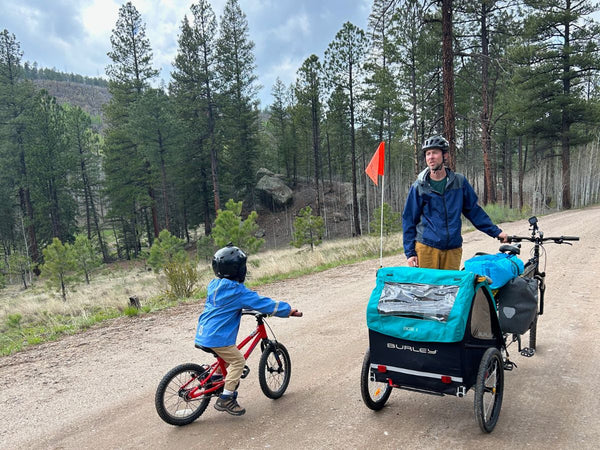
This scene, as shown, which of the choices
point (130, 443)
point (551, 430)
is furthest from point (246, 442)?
point (551, 430)

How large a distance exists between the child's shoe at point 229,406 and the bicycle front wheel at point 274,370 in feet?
1.13

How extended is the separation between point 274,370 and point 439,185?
8.42ft

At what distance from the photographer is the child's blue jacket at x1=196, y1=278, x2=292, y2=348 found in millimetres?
3580

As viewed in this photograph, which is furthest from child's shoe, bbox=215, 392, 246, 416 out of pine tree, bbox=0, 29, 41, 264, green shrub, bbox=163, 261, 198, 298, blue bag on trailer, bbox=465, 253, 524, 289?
pine tree, bbox=0, 29, 41, 264

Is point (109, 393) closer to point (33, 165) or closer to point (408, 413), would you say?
point (408, 413)

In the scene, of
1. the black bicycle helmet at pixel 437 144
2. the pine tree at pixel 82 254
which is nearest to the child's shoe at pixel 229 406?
the black bicycle helmet at pixel 437 144

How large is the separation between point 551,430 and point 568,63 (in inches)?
1185

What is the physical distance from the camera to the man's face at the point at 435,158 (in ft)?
13.2

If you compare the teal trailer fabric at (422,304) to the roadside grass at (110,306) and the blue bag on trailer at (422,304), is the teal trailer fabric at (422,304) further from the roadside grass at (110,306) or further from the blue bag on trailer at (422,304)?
the roadside grass at (110,306)

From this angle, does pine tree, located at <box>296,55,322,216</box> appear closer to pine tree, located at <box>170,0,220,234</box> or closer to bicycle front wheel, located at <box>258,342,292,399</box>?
pine tree, located at <box>170,0,220,234</box>

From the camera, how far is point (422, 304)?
3104 mm

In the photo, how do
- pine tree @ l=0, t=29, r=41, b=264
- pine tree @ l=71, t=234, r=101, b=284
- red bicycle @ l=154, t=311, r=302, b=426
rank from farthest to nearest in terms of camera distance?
pine tree @ l=0, t=29, r=41, b=264, pine tree @ l=71, t=234, r=101, b=284, red bicycle @ l=154, t=311, r=302, b=426

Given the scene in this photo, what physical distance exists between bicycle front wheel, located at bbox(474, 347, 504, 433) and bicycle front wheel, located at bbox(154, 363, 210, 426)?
2.37 meters

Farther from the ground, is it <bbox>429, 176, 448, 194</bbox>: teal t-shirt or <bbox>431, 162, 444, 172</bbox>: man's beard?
<bbox>431, 162, 444, 172</bbox>: man's beard
